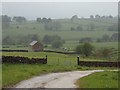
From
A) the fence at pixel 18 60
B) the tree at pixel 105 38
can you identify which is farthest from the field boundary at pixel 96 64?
the tree at pixel 105 38

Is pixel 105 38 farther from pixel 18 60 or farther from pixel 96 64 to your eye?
pixel 18 60

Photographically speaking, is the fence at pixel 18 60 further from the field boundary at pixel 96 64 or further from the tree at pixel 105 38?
the tree at pixel 105 38

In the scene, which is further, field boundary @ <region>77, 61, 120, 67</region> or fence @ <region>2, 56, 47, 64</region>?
field boundary @ <region>77, 61, 120, 67</region>

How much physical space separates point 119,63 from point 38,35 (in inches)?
3671

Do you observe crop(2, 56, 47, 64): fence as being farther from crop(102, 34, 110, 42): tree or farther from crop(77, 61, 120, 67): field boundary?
crop(102, 34, 110, 42): tree

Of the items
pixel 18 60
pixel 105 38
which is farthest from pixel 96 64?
pixel 105 38

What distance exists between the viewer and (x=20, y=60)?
33562 millimetres

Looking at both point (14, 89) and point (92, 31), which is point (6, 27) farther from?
point (14, 89)

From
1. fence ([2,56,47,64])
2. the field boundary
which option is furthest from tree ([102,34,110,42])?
fence ([2,56,47,64])

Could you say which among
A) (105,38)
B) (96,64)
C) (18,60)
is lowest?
(96,64)

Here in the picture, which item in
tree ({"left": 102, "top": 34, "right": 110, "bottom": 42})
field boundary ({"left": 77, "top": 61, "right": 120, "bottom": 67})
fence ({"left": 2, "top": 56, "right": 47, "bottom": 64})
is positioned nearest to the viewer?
fence ({"left": 2, "top": 56, "right": 47, "bottom": 64})

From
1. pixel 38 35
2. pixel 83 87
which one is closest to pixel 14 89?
pixel 83 87

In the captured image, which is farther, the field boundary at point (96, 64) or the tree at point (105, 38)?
the tree at point (105, 38)

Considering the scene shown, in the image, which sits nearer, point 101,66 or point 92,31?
point 101,66
